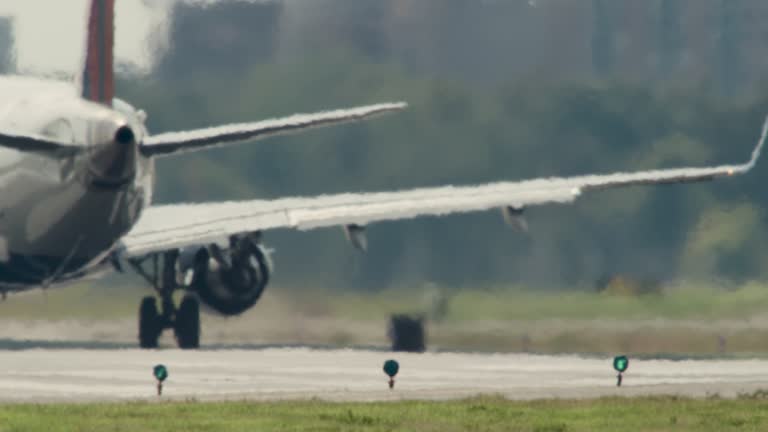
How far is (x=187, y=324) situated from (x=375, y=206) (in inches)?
243

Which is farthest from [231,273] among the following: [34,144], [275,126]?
[275,126]

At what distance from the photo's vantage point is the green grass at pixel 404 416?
106 ft

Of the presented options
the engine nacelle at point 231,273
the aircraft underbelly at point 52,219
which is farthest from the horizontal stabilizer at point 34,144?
the engine nacelle at point 231,273

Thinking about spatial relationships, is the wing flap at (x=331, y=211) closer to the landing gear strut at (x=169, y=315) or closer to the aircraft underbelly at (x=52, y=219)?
the landing gear strut at (x=169, y=315)

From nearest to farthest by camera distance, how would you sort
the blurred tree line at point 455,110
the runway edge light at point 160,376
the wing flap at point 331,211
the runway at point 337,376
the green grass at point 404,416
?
1. the green grass at point 404,416
2. the runway edge light at point 160,376
3. the runway at point 337,376
4. the wing flap at point 331,211
5. the blurred tree line at point 455,110

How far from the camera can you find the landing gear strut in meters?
57.9

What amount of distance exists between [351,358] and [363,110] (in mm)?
6549

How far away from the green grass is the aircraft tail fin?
62.4ft

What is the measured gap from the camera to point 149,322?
190 ft

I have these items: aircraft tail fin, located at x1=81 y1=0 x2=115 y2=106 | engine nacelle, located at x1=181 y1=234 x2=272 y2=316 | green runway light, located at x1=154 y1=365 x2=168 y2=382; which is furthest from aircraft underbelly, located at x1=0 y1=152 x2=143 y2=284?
green runway light, located at x1=154 y1=365 x2=168 y2=382

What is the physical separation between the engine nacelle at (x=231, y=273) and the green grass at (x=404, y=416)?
68.8 ft

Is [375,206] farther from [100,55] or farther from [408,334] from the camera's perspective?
[100,55]

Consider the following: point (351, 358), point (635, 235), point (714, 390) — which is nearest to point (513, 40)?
point (635, 235)

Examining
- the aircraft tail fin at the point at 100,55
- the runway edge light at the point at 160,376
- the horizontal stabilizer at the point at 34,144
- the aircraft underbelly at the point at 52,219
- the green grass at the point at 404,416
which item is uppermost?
the aircraft tail fin at the point at 100,55
